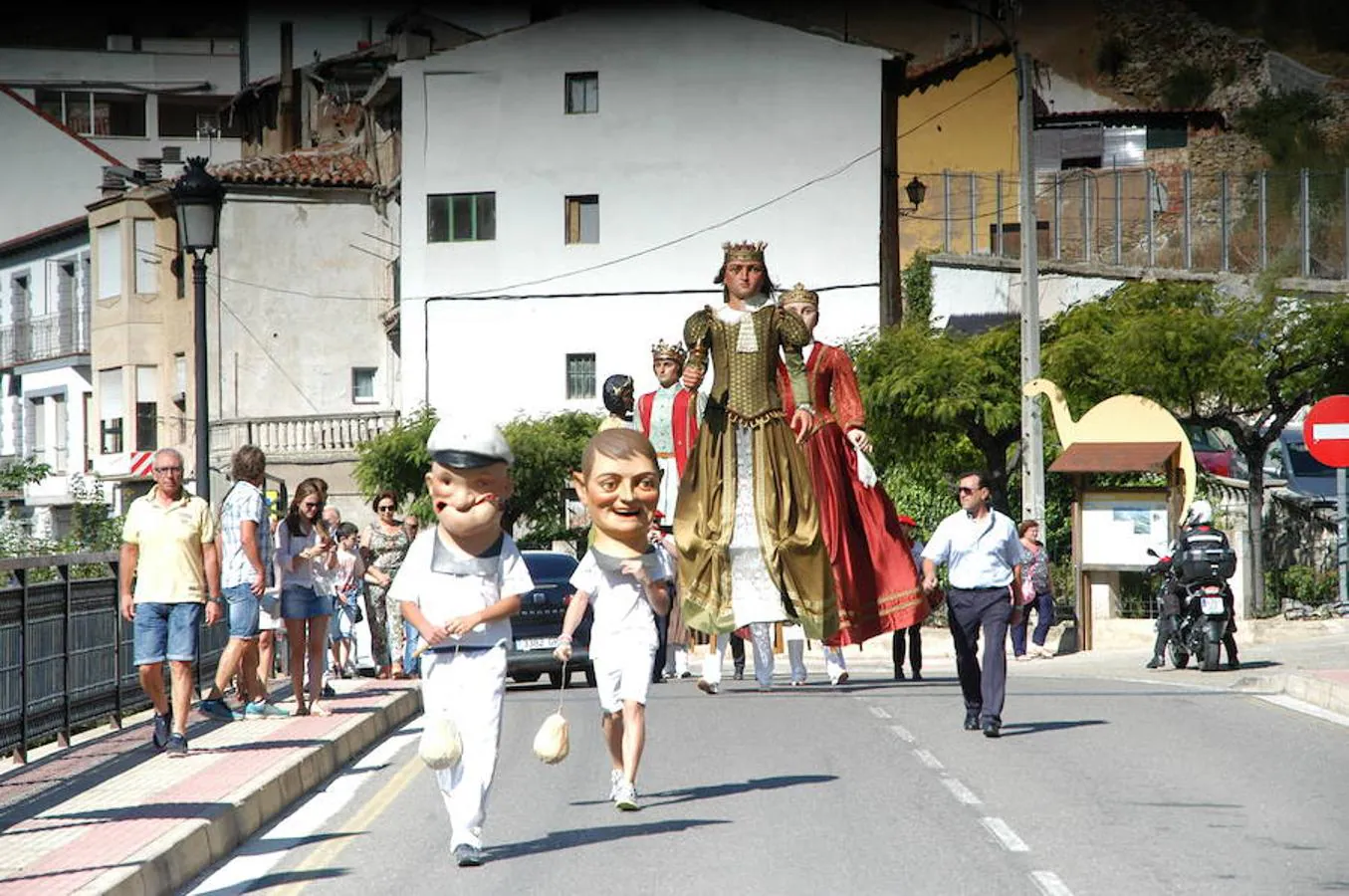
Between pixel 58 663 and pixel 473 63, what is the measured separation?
41.8 meters

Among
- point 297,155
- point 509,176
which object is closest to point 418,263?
point 509,176

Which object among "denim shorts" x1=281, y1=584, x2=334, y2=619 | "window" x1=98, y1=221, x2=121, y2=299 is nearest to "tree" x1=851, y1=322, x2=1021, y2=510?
"denim shorts" x1=281, y1=584, x2=334, y2=619

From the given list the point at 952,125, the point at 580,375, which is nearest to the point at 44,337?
the point at 580,375

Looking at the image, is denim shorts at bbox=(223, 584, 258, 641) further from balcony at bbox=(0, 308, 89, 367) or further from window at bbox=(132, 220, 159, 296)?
balcony at bbox=(0, 308, 89, 367)

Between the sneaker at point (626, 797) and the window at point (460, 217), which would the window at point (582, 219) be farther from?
the sneaker at point (626, 797)

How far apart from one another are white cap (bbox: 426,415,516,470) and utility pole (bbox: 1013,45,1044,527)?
1943 centimetres

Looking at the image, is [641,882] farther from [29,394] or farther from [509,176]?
[29,394]

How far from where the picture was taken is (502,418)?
180 ft

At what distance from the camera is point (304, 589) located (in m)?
16.3

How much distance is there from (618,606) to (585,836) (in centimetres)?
124

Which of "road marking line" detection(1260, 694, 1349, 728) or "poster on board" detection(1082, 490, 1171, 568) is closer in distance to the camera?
"road marking line" detection(1260, 694, 1349, 728)

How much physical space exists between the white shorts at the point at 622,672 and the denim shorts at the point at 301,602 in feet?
19.4

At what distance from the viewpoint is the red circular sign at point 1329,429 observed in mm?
25125

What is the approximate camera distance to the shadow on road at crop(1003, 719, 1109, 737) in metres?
14.8
